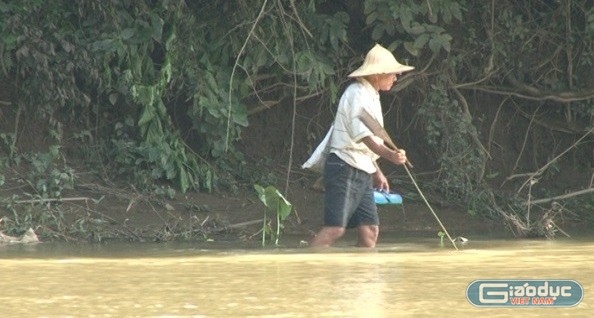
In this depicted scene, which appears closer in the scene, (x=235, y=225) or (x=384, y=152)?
(x=384, y=152)

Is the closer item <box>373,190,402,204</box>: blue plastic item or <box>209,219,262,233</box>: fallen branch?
<box>373,190,402,204</box>: blue plastic item

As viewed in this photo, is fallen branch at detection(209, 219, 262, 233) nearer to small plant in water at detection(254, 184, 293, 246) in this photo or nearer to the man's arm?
small plant in water at detection(254, 184, 293, 246)

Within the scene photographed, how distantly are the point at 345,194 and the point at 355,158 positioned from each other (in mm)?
277

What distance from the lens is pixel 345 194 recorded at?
1002 centimetres

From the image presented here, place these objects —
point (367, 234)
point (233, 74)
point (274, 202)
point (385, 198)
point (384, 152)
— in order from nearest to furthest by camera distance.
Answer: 1. point (384, 152)
2. point (367, 234)
3. point (385, 198)
4. point (274, 202)
5. point (233, 74)

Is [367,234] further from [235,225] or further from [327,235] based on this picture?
[235,225]

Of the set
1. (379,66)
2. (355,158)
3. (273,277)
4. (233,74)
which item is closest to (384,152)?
(355,158)

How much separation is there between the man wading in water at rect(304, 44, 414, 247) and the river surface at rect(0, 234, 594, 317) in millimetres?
203

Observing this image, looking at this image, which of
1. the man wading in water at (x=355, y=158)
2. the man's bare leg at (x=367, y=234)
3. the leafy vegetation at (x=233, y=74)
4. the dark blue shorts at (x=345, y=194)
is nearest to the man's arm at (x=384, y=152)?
the man wading in water at (x=355, y=158)

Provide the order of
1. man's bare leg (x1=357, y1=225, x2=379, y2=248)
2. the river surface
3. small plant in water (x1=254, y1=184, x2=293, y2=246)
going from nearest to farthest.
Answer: the river surface → man's bare leg (x1=357, y1=225, x2=379, y2=248) → small plant in water (x1=254, y1=184, x2=293, y2=246)

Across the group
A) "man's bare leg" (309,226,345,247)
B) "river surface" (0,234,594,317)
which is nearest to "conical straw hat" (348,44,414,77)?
"man's bare leg" (309,226,345,247)

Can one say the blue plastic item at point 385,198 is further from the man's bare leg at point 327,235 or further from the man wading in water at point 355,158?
the man's bare leg at point 327,235

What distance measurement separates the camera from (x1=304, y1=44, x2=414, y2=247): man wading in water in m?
9.98

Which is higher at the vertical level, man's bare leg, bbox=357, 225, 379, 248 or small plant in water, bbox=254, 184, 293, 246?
small plant in water, bbox=254, 184, 293, 246
